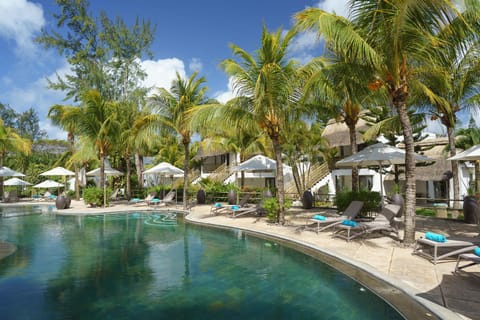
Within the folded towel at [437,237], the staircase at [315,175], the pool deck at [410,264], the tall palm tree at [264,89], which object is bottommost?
the pool deck at [410,264]

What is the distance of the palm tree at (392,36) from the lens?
22.6 ft

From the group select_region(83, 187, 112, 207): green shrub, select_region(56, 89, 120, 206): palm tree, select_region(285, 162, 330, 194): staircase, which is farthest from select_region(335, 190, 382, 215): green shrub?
select_region(83, 187, 112, 207): green shrub

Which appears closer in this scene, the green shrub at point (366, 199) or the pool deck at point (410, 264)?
the pool deck at point (410, 264)

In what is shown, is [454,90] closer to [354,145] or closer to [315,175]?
[354,145]

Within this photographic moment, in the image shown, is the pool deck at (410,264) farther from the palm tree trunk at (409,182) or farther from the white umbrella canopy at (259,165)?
the white umbrella canopy at (259,165)

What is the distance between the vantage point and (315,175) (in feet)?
81.3

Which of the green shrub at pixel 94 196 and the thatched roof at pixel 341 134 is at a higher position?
the thatched roof at pixel 341 134

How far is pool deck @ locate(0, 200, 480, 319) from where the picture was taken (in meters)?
4.38

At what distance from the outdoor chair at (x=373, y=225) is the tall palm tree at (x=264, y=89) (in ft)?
9.52

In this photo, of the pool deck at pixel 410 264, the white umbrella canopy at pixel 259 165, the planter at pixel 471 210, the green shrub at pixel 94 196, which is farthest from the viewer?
the green shrub at pixel 94 196

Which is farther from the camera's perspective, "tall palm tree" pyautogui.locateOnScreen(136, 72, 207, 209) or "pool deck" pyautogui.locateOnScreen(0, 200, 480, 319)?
"tall palm tree" pyautogui.locateOnScreen(136, 72, 207, 209)

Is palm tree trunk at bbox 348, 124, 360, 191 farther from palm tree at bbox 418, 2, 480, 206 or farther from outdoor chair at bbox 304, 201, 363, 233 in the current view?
outdoor chair at bbox 304, 201, 363, 233

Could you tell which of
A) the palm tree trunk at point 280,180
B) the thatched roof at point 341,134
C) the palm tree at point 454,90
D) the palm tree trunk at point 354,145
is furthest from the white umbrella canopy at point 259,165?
the thatched roof at point 341,134

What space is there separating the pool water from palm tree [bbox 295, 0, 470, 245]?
346 centimetres
